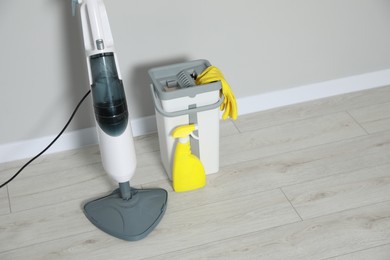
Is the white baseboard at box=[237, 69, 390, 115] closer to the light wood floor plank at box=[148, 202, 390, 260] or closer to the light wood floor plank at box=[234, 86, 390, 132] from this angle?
the light wood floor plank at box=[234, 86, 390, 132]

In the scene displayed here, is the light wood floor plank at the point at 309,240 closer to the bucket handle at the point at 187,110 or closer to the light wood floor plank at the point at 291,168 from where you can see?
the light wood floor plank at the point at 291,168

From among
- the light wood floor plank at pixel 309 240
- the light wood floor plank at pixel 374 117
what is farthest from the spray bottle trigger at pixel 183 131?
the light wood floor plank at pixel 374 117

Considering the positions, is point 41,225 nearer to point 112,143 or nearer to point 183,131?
point 112,143

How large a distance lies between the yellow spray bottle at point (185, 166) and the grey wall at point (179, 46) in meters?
0.34

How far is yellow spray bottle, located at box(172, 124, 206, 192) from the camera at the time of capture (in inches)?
60.7

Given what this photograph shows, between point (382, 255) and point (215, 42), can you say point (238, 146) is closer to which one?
point (215, 42)

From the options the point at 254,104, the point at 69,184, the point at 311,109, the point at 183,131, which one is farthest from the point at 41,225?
the point at 311,109

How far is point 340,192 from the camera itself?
1606mm

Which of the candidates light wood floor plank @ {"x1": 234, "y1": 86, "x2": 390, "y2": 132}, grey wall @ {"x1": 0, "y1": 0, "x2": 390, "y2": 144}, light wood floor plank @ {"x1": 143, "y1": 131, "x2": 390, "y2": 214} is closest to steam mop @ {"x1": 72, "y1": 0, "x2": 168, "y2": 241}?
light wood floor plank @ {"x1": 143, "y1": 131, "x2": 390, "y2": 214}

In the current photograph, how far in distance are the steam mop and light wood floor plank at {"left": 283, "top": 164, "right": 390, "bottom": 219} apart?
42cm

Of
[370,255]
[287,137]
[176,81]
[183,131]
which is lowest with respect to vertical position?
[370,255]

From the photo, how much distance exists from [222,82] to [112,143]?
0.38m

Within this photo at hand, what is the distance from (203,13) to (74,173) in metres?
0.69

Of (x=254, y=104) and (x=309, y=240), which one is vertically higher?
(x=254, y=104)
